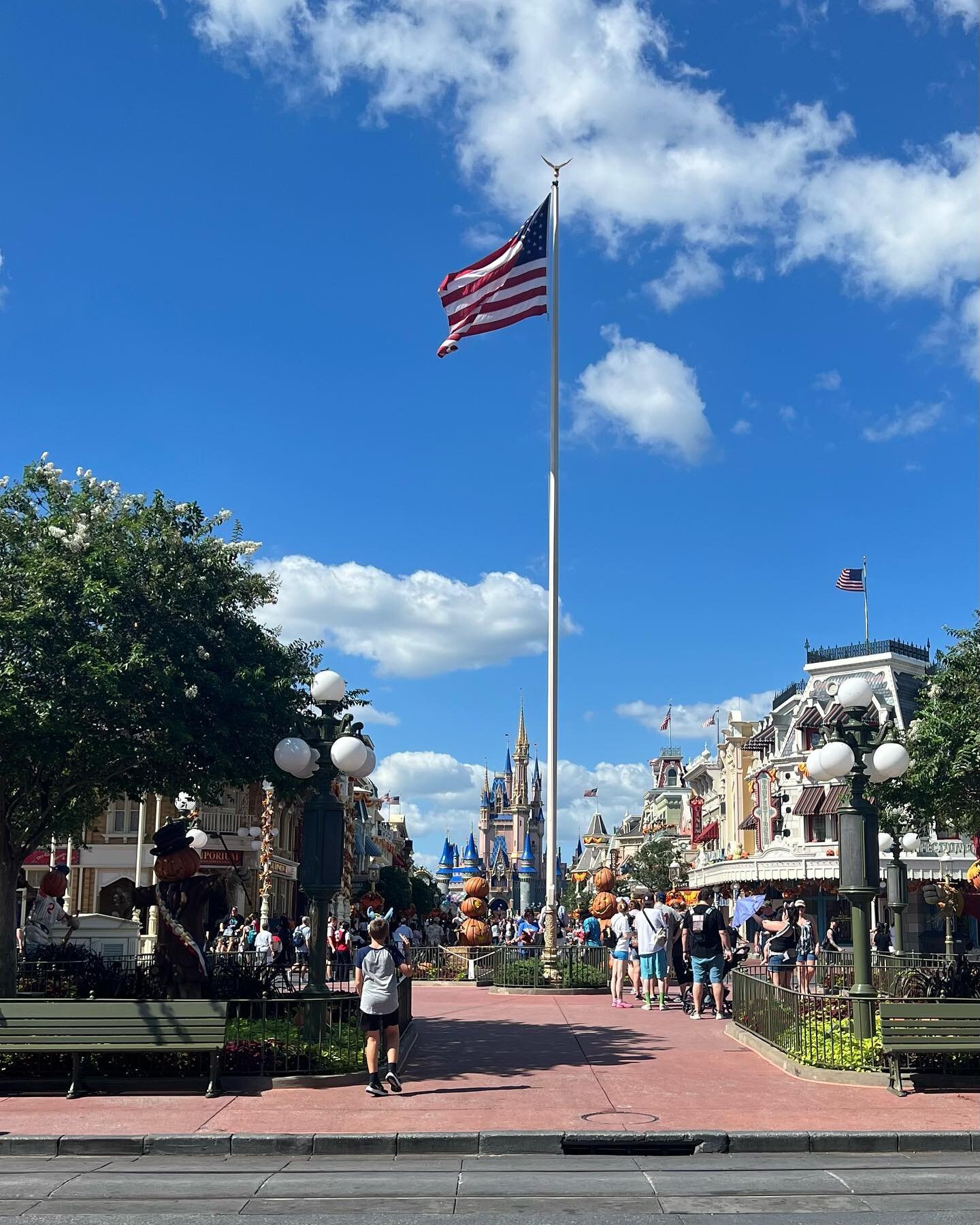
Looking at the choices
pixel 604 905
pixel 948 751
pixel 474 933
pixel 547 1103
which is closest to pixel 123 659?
pixel 547 1103

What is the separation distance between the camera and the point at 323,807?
13.8m

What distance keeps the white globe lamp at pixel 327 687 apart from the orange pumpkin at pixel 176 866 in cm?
248

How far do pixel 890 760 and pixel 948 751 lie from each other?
555cm

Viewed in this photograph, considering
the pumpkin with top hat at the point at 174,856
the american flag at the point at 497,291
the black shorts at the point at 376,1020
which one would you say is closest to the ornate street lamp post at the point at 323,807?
the black shorts at the point at 376,1020

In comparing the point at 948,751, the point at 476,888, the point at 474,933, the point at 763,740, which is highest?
the point at 763,740

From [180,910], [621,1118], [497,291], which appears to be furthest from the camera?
[497,291]

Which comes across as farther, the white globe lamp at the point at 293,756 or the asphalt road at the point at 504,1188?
the white globe lamp at the point at 293,756

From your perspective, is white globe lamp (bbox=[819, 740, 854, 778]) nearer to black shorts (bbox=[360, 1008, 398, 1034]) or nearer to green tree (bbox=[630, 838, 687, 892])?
black shorts (bbox=[360, 1008, 398, 1034])

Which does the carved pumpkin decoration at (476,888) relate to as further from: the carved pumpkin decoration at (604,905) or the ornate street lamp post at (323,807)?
the ornate street lamp post at (323,807)

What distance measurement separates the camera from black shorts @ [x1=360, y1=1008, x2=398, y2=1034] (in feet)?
39.4

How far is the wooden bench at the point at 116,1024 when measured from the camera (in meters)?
11.7

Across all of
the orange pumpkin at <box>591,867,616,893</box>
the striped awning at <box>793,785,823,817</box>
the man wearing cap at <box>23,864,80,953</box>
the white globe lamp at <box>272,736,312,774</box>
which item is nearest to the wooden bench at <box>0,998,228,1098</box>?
the white globe lamp at <box>272,736,312,774</box>

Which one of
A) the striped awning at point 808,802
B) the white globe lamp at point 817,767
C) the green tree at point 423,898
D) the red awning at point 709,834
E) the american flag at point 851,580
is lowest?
the green tree at point 423,898

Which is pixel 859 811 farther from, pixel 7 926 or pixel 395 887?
pixel 395 887
